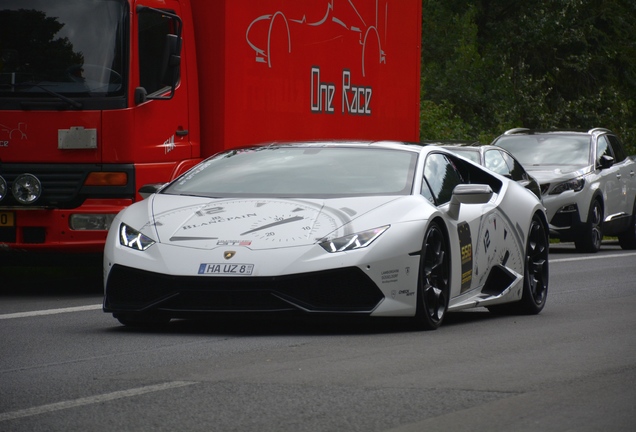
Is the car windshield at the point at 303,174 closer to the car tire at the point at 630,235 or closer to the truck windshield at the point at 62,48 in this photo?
the truck windshield at the point at 62,48

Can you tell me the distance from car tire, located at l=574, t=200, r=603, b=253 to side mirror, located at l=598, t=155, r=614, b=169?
2.20ft

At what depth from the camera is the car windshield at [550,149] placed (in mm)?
21547

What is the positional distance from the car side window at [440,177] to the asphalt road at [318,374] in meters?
0.87

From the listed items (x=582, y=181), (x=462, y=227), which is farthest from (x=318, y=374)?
(x=582, y=181)

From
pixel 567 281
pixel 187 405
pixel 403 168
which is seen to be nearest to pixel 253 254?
pixel 403 168

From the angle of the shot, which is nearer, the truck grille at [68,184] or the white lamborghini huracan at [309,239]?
the white lamborghini huracan at [309,239]

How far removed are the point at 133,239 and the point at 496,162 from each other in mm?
9897

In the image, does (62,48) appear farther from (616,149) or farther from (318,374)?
(616,149)

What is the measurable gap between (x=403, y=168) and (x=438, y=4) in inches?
1265

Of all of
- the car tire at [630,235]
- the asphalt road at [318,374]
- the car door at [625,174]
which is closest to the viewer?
the asphalt road at [318,374]

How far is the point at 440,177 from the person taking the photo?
9.87m

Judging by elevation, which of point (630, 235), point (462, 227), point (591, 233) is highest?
point (462, 227)

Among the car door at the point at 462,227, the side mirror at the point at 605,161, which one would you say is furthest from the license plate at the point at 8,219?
the side mirror at the point at 605,161

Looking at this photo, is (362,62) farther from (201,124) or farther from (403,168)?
(403,168)
